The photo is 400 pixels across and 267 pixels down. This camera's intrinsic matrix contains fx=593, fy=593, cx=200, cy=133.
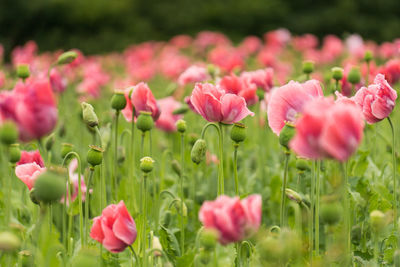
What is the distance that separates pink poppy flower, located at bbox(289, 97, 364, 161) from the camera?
0.86 metres

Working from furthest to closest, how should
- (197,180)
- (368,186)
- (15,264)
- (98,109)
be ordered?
(98,109) → (197,180) → (368,186) → (15,264)

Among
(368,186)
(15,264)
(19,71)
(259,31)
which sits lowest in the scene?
(15,264)


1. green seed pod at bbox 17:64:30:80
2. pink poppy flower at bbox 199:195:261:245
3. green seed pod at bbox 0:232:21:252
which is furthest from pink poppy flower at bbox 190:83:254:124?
green seed pod at bbox 17:64:30:80

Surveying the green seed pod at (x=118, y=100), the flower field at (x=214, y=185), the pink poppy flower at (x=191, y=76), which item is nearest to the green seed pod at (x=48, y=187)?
the flower field at (x=214, y=185)

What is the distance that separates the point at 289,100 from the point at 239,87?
1.95 feet

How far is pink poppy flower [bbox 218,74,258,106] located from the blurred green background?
759 centimetres

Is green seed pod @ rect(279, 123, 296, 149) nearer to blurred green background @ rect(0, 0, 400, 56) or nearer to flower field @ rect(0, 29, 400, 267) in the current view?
flower field @ rect(0, 29, 400, 267)

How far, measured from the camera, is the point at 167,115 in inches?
90.7

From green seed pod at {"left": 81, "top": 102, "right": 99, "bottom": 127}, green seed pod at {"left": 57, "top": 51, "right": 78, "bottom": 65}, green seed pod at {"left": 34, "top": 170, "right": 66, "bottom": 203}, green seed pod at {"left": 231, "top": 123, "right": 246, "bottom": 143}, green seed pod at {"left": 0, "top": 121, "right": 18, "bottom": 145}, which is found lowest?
green seed pod at {"left": 34, "top": 170, "right": 66, "bottom": 203}

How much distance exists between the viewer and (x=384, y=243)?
1604 millimetres

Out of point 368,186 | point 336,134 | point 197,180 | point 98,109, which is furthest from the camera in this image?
point 98,109

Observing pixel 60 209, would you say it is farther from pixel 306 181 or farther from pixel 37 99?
pixel 37 99

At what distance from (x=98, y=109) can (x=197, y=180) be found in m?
2.12

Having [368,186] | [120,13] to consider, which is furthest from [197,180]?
[120,13]
